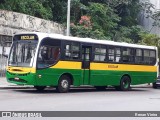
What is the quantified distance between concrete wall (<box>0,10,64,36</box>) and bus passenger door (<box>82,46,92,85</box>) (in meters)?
8.27

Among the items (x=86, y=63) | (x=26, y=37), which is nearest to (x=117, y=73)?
(x=86, y=63)

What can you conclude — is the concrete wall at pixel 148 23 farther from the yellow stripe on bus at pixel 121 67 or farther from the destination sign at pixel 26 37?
the destination sign at pixel 26 37

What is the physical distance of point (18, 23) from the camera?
29.8 meters

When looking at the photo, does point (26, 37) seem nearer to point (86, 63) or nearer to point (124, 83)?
point (86, 63)

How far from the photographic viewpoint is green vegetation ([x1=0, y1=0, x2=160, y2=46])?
35.0 meters

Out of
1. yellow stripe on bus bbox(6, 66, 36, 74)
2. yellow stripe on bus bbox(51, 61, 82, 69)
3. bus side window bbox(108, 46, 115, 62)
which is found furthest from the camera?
bus side window bbox(108, 46, 115, 62)

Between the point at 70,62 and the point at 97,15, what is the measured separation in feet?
61.3

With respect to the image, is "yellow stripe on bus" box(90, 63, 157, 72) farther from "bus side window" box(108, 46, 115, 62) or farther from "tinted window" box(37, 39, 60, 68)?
"tinted window" box(37, 39, 60, 68)

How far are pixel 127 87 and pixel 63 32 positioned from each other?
1112 cm

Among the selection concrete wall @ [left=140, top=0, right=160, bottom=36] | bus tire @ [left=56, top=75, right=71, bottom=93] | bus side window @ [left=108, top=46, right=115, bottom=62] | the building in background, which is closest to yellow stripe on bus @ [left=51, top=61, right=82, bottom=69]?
bus tire @ [left=56, top=75, right=71, bottom=93]

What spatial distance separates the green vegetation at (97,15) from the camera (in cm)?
3500

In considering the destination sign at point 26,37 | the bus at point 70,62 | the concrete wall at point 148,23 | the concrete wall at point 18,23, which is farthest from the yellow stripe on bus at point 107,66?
the concrete wall at point 148,23

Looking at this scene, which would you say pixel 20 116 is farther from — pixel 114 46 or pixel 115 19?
pixel 115 19

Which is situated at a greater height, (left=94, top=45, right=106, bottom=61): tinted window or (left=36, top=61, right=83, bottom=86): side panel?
(left=94, top=45, right=106, bottom=61): tinted window
